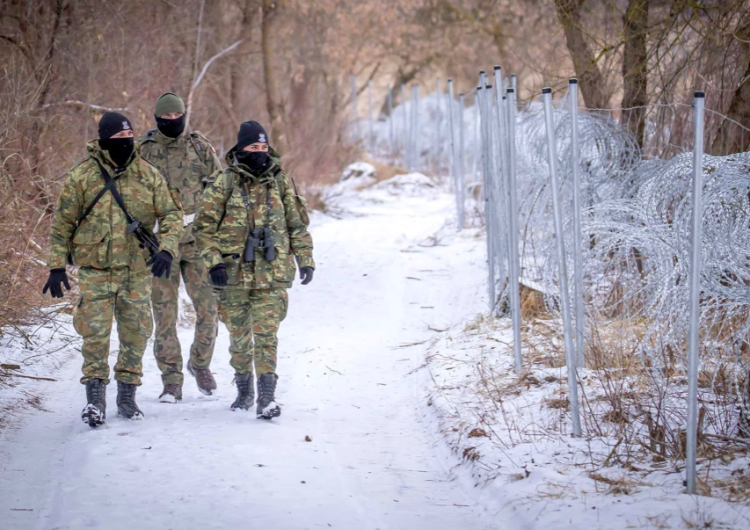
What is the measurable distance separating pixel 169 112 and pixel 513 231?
8.59ft

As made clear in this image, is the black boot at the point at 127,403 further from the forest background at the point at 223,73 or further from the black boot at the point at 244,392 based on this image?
the forest background at the point at 223,73

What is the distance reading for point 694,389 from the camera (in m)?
3.59

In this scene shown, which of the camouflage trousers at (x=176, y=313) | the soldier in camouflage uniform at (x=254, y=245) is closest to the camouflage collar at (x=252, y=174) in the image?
the soldier in camouflage uniform at (x=254, y=245)

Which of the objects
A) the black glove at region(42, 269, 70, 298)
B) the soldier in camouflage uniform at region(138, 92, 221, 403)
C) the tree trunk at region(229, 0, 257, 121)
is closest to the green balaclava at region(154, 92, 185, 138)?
the soldier in camouflage uniform at region(138, 92, 221, 403)

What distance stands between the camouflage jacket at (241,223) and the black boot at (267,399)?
0.59m

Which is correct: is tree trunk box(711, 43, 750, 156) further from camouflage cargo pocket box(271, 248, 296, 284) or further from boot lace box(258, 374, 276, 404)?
boot lace box(258, 374, 276, 404)

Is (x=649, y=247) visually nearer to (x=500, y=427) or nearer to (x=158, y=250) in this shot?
(x=500, y=427)

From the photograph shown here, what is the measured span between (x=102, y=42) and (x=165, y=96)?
483 centimetres

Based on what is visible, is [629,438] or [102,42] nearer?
[629,438]

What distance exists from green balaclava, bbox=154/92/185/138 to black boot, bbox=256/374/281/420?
1.78 metres

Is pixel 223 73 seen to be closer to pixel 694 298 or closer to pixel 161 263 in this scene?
pixel 161 263

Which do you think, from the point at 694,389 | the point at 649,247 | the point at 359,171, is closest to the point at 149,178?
the point at 649,247

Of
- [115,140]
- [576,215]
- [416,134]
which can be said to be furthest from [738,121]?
[416,134]

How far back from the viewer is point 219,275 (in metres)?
4.91
